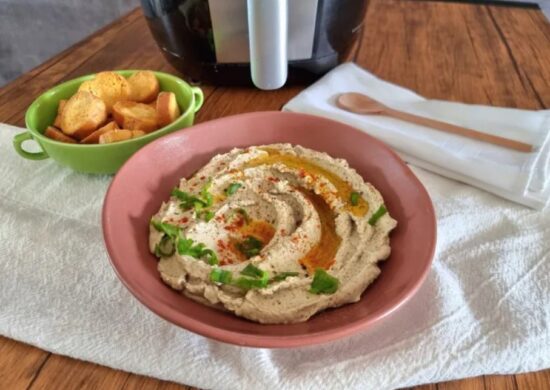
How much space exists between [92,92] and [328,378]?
55cm

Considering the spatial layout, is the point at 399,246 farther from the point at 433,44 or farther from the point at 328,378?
the point at 433,44

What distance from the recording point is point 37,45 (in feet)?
5.94

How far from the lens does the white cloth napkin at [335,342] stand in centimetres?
48

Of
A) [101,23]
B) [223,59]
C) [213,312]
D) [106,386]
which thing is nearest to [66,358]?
[106,386]

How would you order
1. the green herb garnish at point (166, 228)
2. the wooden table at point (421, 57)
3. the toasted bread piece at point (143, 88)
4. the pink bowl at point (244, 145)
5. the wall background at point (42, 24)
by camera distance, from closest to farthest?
the pink bowl at point (244, 145) < the green herb garnish at point (166, 228) < the toasted bread piece at point (143, 88) < the wooden table at point (421, 57) < the wall background at point (42, 24)

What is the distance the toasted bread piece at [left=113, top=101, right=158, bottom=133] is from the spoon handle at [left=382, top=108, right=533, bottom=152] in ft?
1.32

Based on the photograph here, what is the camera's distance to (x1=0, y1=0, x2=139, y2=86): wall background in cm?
173

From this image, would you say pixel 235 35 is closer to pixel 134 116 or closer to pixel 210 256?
pixel 134 116

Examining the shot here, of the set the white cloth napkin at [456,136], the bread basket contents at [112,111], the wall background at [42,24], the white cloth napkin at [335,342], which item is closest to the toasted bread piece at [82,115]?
the bread basket contents at [112,111]

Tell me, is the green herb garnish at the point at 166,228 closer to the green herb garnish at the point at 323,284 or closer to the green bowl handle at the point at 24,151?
the green herb garnish at the point at 323,284

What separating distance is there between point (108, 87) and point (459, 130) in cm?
57

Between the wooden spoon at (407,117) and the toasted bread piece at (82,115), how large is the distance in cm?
42

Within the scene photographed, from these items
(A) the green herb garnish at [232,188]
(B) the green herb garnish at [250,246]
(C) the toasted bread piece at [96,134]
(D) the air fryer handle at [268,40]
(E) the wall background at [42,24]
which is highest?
(D) the air fryer handle at [268,40]

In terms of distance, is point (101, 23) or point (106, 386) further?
point (101, 23)
